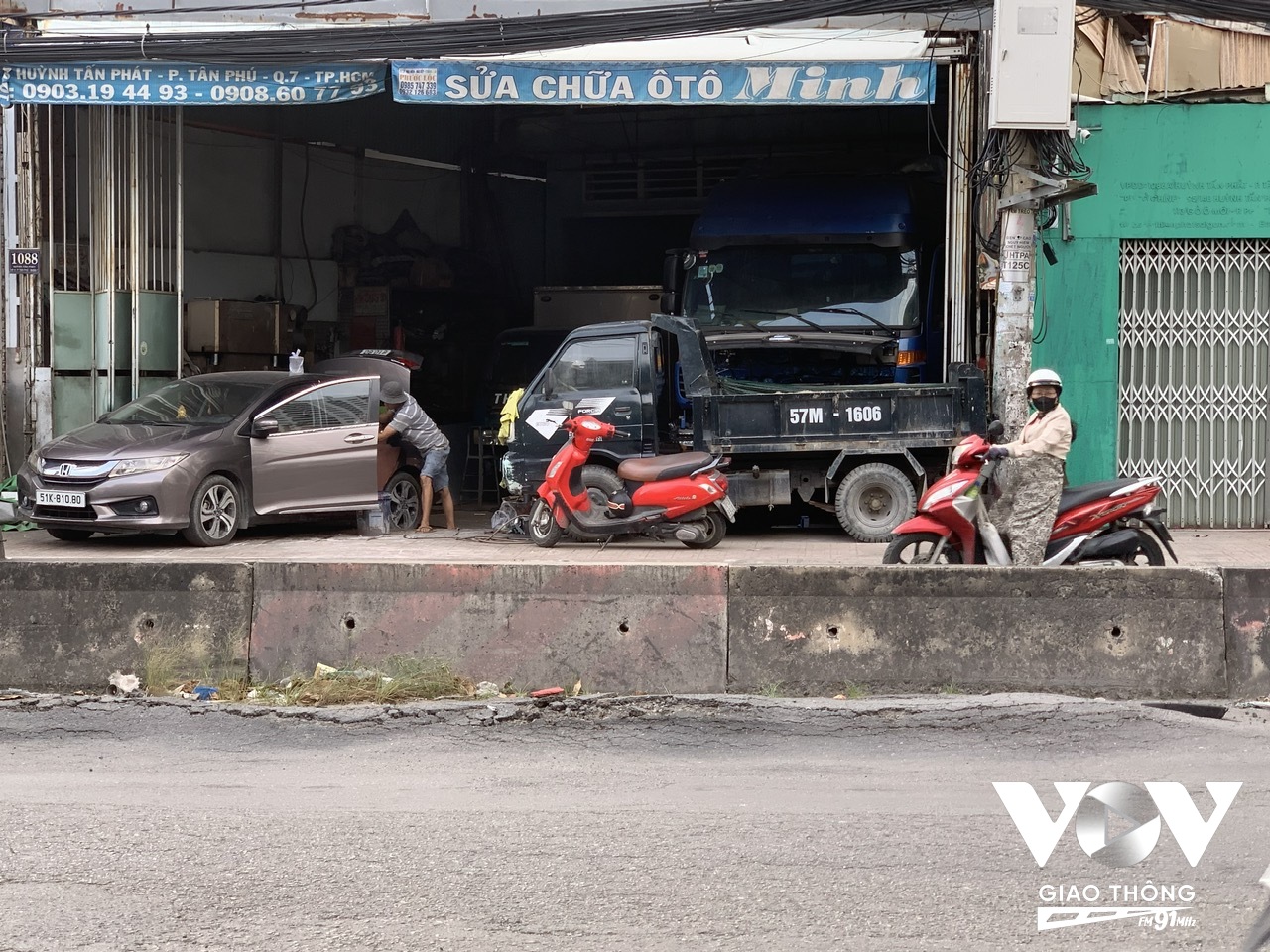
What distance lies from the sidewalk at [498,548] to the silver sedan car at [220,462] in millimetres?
293

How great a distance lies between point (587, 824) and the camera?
16.9 ft

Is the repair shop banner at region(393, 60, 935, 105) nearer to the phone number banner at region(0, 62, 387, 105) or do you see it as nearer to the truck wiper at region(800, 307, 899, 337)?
the phone number banner at region(0, 62, 387, 105)

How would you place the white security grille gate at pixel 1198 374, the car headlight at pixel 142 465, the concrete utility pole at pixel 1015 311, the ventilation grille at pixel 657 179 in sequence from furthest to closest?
the ventilation grille at pixel 657 179 < the white security grille gate at pixel 1198 374 < the car headlight at pixel 142 465 < the concrete utility pole at pixel 1015 311

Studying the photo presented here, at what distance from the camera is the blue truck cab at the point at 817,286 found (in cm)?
1340

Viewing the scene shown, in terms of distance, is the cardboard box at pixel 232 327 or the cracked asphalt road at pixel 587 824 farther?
the cardboard box at pixel 232 327

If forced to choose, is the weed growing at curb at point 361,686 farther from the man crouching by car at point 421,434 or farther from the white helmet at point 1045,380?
the man crouching by car at point 421,434

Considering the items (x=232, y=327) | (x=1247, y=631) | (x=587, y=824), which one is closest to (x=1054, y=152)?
(x=1247, y=631)

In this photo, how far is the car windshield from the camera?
12.8m

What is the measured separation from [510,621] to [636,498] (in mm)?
4500

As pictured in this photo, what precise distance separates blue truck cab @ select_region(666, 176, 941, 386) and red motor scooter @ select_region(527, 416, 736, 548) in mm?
1951

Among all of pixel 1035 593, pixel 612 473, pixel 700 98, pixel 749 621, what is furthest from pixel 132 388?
pixel 1035 593

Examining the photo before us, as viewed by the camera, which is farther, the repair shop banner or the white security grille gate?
the white security grille gate

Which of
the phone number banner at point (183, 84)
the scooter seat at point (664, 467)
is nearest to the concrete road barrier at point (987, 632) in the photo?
→ the scooter seat at point (664, 467)

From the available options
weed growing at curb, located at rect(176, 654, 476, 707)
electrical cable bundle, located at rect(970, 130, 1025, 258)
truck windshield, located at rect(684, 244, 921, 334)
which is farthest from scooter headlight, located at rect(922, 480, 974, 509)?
truck windshield, located at rect(684, 244, 921, 334)
